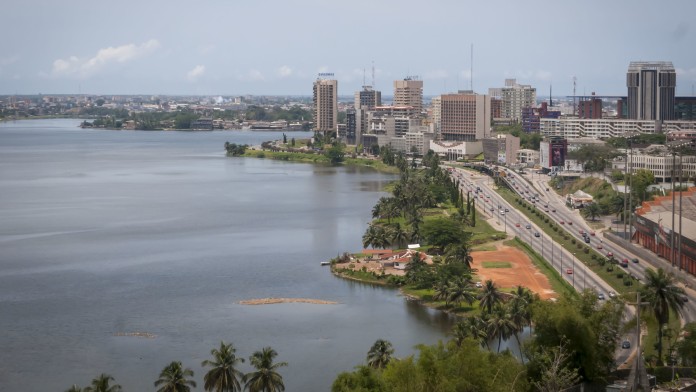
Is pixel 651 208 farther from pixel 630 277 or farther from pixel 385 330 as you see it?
pixel 385 330

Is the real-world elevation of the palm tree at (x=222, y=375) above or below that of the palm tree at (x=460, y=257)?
below

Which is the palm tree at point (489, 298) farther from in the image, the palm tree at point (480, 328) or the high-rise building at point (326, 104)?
the high-rise building at point (326, 104)

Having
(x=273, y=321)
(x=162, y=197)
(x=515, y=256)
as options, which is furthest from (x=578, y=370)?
(x=162, y=197)

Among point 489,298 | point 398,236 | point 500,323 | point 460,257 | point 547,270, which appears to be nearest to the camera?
point 500,323

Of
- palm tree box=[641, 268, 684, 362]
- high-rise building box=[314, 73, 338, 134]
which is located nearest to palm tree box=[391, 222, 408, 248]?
palm tree box=[641, 268, 684, 362]

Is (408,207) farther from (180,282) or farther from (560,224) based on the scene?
(180,282)

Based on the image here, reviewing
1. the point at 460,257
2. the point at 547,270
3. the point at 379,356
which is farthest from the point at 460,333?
the point at 547,270

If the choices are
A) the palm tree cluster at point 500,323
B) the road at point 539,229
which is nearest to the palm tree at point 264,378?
the palm tree cluster at point 500,323
